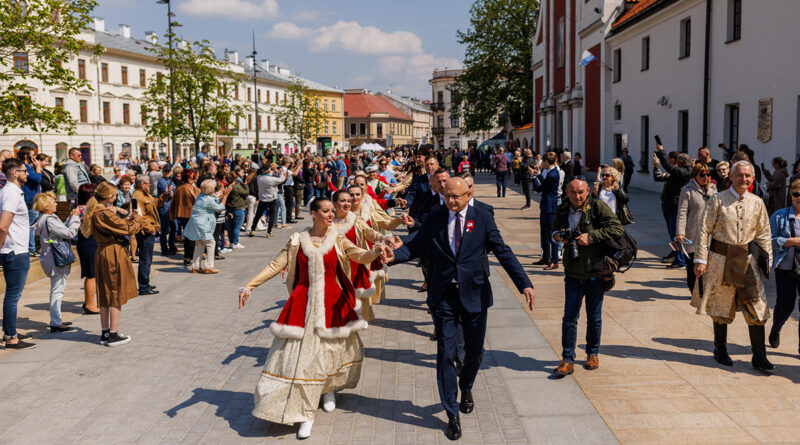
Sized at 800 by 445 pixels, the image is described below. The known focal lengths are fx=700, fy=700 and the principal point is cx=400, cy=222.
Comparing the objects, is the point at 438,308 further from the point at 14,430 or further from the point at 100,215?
the point at 100,215

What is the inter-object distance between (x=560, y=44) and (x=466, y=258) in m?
38.0

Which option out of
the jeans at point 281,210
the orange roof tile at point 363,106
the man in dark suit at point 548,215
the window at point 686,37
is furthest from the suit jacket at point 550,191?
the orange roof tile at point 363,106

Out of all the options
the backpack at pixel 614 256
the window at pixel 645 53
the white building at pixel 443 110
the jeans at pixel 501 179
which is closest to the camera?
the backpack at pixel 614 256

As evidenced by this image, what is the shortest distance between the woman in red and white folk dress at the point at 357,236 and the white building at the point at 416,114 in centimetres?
12016

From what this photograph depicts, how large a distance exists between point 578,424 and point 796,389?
216 cm

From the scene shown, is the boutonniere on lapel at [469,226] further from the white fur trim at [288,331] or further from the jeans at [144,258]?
the jeans at [144,258]

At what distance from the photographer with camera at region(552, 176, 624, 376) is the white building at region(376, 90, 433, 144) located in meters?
121

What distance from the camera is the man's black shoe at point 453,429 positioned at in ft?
17.0

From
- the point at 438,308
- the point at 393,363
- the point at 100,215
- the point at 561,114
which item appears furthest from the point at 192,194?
the point at 561,114

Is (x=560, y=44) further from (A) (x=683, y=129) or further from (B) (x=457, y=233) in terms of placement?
(B) (x=457, y=233)

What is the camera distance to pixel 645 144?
92.7 feet

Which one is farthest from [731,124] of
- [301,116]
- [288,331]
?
[301,116]

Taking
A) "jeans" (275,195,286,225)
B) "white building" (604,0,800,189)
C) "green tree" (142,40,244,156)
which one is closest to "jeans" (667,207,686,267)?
"white building" (604,0,800,189)

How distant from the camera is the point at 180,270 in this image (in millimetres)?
13234
